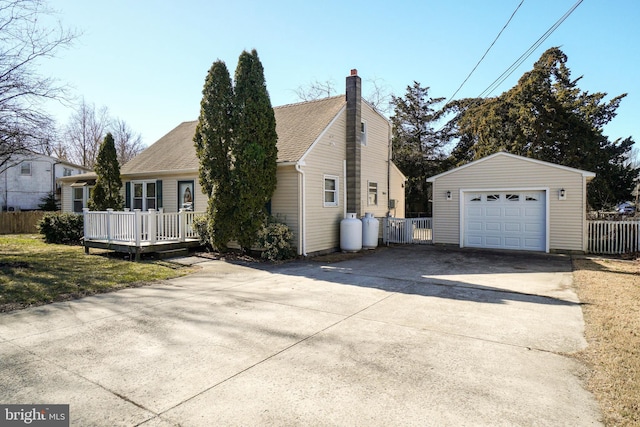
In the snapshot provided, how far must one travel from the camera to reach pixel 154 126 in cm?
3138

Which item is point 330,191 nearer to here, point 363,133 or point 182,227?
point 363,133

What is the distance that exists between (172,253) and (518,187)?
11.9 metres

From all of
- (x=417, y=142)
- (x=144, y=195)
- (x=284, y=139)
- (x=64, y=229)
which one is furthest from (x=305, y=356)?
(x=417, y=142)

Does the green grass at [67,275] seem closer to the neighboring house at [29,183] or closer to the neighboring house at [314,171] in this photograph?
the neighboring house at [314,171]

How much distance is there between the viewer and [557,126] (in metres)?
20.9

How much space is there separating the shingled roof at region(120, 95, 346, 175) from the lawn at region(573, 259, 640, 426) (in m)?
8.10

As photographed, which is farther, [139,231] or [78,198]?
[78,198]

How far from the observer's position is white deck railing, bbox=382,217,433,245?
15.4 metres

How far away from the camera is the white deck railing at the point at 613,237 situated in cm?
1172

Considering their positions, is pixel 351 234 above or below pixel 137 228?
below

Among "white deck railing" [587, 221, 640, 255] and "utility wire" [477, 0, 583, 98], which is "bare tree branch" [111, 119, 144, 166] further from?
"white deck railing" [587, 221, 640, 255]

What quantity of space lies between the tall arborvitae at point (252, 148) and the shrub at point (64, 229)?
9.04 metres

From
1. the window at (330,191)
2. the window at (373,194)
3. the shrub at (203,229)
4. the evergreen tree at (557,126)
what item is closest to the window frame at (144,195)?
the shrub at (203,229)

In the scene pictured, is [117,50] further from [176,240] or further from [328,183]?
[328,183]
